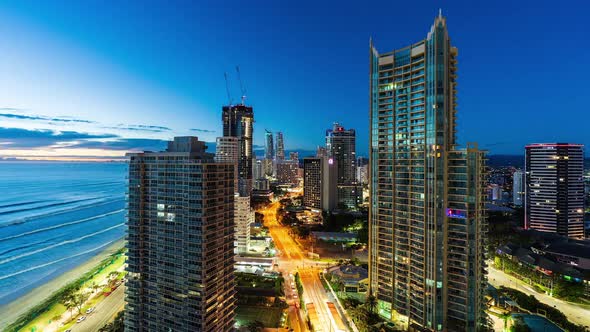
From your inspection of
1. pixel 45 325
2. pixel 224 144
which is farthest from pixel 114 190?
pixel 45 325

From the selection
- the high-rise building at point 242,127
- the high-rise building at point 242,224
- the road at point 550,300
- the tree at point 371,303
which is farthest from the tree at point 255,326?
the high-rise building at point 242,127

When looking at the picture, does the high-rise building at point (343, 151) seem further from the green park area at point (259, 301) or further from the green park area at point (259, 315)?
the green park area at point (259, 315)

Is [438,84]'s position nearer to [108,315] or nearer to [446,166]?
[446,166]

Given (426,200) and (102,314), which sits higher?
(426,200)

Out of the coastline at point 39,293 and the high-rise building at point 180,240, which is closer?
the high-rise building at point 180,240

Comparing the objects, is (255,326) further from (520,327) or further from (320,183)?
(320,183)

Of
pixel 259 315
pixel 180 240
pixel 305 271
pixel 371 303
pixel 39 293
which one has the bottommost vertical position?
pixel 39 293

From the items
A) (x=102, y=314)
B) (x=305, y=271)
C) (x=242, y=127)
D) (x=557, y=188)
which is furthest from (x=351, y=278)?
(x=242, y=127)
